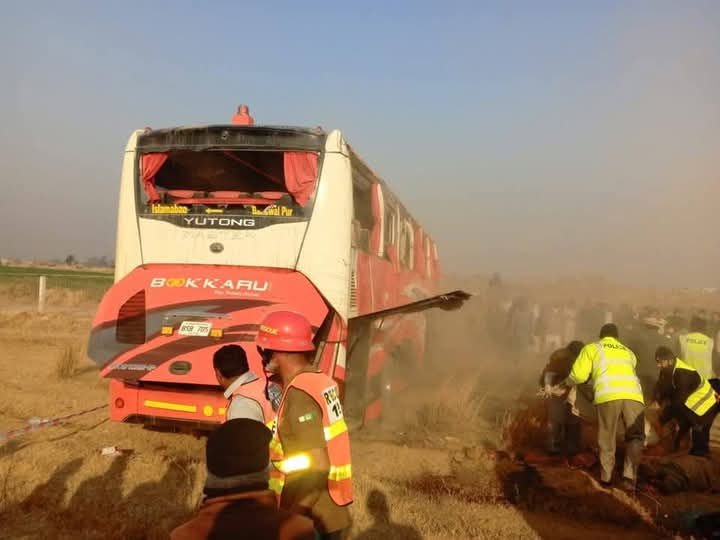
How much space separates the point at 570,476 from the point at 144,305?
16.5 feet

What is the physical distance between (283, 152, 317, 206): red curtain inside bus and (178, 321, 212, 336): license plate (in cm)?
170

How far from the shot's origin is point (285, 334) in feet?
9.30

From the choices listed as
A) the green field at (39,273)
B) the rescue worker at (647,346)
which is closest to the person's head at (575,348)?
the rescue worker at (647,346)

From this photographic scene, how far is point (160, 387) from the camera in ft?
20.2

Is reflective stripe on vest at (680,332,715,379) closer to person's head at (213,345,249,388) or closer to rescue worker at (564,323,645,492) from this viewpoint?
rescue worker at (564,323,645,492)

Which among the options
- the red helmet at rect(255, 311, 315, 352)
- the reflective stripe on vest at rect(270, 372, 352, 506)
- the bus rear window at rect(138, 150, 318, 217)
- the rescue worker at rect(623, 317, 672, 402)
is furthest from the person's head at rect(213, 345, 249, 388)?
the rescue worker at rect(623, 317, 672, 402)

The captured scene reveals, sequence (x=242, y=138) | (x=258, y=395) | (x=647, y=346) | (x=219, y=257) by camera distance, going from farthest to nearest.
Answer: (x=647, y=346), (x=242, y=138), (x=219, y=257), (x=258, y=395)

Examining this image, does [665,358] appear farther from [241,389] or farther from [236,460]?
[236,460]

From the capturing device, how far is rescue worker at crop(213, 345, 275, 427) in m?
3.08

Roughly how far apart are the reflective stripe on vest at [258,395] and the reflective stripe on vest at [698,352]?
27.7ft

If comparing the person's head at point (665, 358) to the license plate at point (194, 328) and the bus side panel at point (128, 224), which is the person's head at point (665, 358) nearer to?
the license plate at point (194, 328)

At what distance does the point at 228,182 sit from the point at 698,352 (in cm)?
777

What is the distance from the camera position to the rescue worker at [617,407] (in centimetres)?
630

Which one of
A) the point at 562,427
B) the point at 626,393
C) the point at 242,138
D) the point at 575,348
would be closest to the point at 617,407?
the point at 626,393
